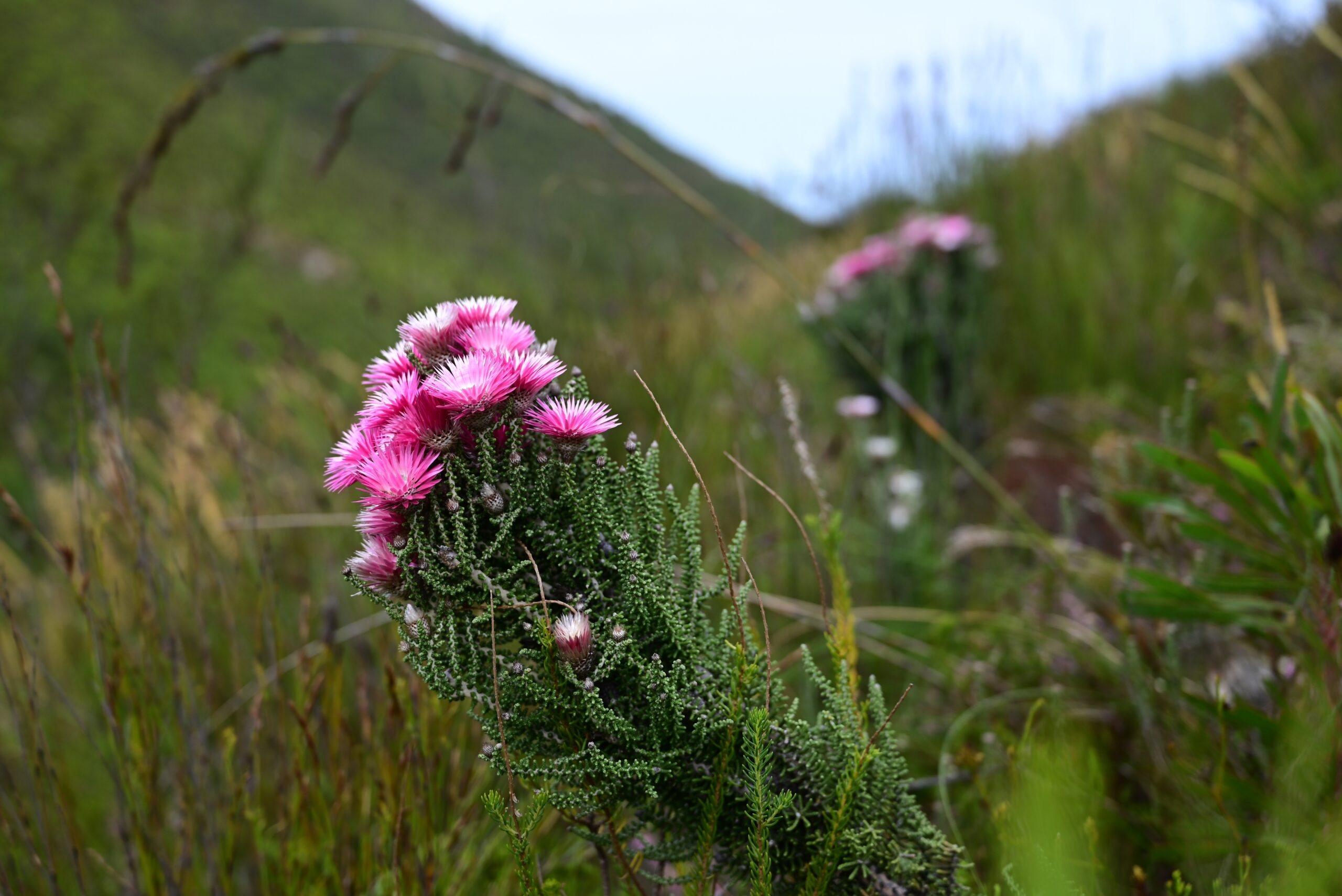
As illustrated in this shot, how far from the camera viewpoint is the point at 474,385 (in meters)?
0.72

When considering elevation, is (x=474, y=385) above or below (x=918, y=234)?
below

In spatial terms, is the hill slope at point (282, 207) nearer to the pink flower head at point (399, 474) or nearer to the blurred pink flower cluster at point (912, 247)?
the blurred pink flower cluster at point (912, 247)

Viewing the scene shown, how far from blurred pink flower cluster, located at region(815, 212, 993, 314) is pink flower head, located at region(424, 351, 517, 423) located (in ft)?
9.03

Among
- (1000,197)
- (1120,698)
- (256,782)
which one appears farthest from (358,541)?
(1000,197)

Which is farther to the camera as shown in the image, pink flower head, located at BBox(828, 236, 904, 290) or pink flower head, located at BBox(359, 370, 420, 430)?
pink flower head, located at BBox(828, 236, 904, 290)

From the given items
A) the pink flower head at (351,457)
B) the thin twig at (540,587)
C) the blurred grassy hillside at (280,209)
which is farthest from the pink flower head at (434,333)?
the blurred grassy hillside at (280,209)

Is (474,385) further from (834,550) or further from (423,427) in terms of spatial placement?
(834,550)

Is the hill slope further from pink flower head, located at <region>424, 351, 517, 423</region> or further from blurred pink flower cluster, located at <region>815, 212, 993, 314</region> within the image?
pink flower head, located at <region>424, 351, 517, 423</region>

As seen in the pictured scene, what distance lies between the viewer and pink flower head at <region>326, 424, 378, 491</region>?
0.78m

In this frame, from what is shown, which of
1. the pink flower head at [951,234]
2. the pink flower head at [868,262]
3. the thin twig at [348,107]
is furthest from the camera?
the pink flower head at [868,262]

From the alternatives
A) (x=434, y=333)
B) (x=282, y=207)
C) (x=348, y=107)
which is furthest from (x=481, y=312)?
(x=282, y=207)

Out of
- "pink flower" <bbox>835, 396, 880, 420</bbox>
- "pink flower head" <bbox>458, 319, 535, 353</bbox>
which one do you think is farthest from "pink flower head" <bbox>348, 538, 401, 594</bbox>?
"pink flower" <bbox>835, 396, 880, 420</bbox>

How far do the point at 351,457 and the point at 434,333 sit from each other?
157 mm

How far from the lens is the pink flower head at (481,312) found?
862mm
